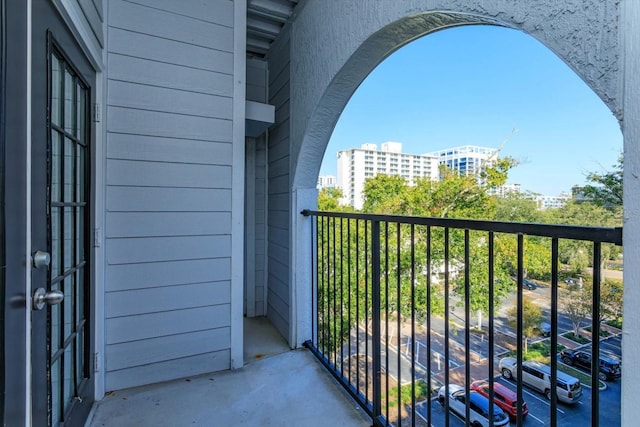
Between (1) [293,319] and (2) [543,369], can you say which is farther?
(1) [293,319]

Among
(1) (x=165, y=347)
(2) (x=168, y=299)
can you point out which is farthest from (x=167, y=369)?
(2) (x=168, y=299)

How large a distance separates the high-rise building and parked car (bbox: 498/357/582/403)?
351 inches

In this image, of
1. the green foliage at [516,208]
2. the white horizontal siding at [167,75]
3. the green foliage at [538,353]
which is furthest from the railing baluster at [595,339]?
the green foliage at [516,208]

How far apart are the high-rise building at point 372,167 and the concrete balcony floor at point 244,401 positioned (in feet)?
27.1

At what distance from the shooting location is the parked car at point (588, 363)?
29.5 inches

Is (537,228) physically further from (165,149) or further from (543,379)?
(165,149)

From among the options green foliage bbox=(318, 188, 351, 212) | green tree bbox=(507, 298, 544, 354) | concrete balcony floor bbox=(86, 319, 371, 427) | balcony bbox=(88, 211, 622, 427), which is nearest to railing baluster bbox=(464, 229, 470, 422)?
balcony bbox=(88, 211, 622, 427)

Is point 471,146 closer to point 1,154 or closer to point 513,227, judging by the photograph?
point 513,227

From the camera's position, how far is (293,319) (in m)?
2.43

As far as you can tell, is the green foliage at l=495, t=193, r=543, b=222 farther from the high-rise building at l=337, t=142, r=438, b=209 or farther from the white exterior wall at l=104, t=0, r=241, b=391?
the white exterior wall at l=104, t=0, r=241, b=391

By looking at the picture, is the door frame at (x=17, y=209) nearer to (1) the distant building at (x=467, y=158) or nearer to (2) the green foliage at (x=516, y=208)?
(2) the green foliage at (x=516, y=208)

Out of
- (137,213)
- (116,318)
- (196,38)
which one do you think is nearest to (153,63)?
(196,38)

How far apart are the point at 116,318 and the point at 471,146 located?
37.0 feet

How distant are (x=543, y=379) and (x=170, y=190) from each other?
2066 millimetres
